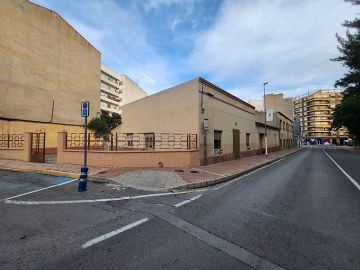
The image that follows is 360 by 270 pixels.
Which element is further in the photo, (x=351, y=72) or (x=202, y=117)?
(x=351, y=72)

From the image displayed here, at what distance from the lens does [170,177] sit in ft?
34.0

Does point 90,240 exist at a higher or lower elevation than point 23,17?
lower

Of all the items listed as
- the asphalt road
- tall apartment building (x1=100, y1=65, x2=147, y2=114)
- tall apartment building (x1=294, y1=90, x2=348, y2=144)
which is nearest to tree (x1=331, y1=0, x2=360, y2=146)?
the asphalt road

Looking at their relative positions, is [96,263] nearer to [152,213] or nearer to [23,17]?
[152,213]

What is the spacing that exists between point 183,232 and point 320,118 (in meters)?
118

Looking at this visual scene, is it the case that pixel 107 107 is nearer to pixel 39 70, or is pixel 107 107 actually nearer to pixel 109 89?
pixel 109 89

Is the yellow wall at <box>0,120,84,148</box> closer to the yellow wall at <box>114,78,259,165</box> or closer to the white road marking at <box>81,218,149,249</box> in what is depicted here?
the yellow wall at <box>114,78,259,165</box>

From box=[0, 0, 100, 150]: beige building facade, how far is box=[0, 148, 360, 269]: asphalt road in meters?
17.1

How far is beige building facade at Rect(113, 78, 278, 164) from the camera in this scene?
1552 centimetres

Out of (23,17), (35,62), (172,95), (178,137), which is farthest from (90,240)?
(23,17)

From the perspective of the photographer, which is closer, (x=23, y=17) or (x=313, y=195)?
(x=313, y=195)

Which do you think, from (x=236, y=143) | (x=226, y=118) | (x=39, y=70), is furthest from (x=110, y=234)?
(x=39, y=70)

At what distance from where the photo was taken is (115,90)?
216 ft

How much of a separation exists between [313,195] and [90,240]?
22.0 feet
